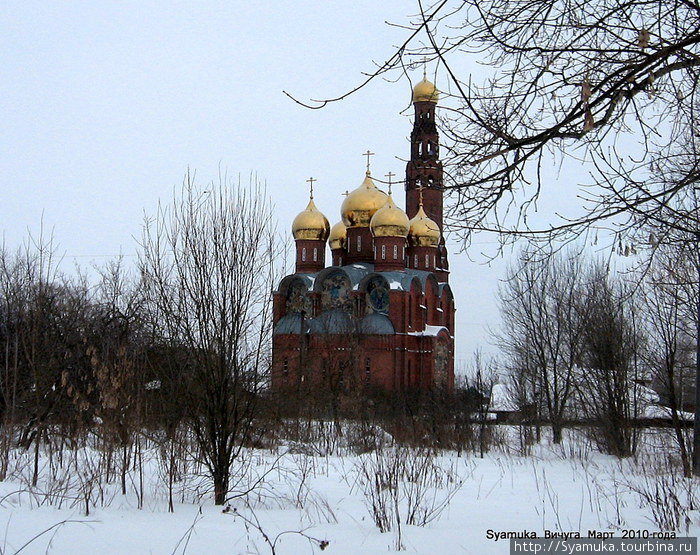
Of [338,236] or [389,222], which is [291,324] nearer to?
[389,222]

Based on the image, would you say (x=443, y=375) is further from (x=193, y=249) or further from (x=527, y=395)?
(x=193, y=249)

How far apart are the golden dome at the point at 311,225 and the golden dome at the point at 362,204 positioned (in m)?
1.39

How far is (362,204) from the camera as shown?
139ft

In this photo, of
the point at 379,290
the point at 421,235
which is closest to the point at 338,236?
the point at 421,235

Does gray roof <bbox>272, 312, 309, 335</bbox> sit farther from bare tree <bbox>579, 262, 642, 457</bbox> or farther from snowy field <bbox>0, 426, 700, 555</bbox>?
snowy field <bbox>0, 426, 700, 555</bbox>

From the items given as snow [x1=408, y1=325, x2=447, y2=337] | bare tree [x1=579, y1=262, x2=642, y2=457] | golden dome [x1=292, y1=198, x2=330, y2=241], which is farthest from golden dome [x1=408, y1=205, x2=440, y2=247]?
bare tree [x1=579, y1=262, x2=642, y2=457]

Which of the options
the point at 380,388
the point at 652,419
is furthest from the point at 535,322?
the point at 380,388

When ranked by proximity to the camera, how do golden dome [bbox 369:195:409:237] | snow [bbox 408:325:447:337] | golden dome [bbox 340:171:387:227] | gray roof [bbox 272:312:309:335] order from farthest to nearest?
golden dome [bbox 340:171:387:227], snow [bbox 408:325:447:337], golden dome [bbox 369:195:409:237], gray roof [bbox 272:312:309:335]

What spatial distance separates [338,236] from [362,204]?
2.93m

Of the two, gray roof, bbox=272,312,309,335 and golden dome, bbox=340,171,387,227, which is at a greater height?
golden dome, bbox=340,171,387,227

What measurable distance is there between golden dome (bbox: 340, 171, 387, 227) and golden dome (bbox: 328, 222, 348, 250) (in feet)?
4.33

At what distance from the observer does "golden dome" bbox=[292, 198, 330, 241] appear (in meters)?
42.7

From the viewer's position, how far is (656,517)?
678 centimetres

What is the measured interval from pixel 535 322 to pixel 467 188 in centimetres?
1936
